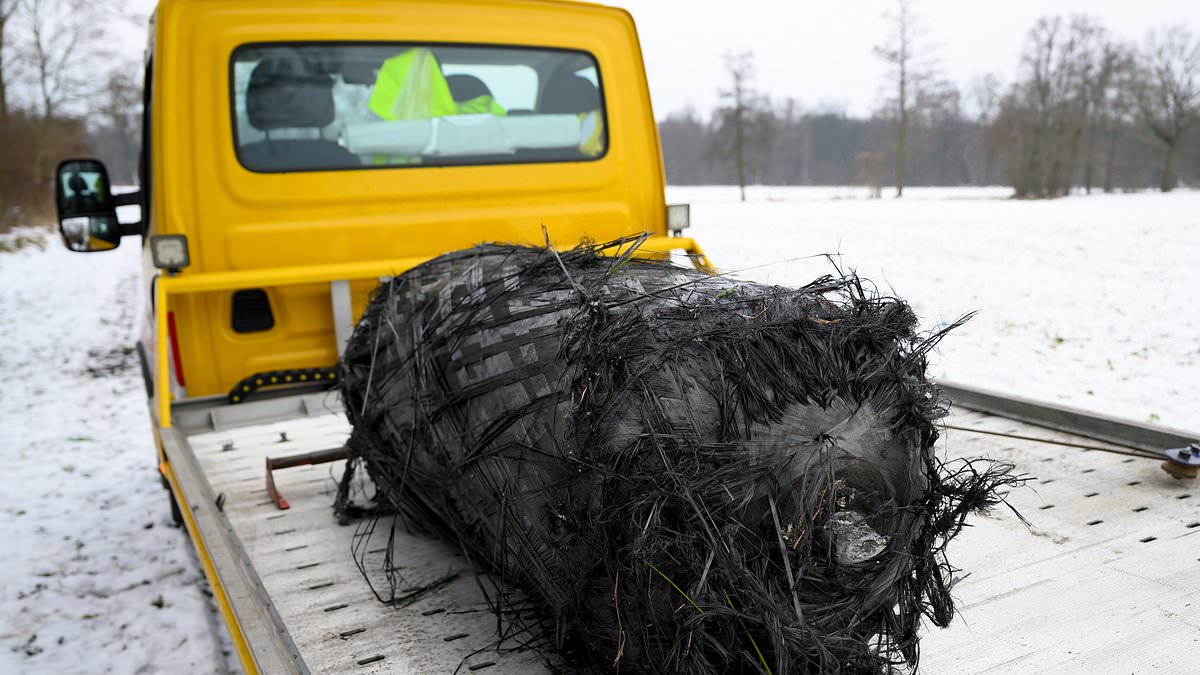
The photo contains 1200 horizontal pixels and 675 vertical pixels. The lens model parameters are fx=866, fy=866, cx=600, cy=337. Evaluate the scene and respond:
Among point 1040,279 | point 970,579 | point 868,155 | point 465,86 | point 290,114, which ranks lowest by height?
point 1040,279

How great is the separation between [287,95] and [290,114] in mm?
82

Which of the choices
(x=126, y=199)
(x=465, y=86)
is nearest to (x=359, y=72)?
(x=465, y=86)

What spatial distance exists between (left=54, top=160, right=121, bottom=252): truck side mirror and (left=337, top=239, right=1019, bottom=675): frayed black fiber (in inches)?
115

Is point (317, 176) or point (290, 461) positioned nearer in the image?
point (290, 461)

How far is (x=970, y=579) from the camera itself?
2168 mm

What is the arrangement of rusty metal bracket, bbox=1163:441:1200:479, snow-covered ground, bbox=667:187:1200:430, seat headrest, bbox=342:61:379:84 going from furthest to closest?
snow-covered ground, bbox=667:187:1200:430 → seat headrest, bbox=342:61:379:84 → rusty metal bracket, bbox=1163:441:1200:479

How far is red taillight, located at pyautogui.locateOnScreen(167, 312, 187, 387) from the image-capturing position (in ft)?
11.5

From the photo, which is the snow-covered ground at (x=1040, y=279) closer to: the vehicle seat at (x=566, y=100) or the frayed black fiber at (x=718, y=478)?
the frayed black fiber at (x=718, y=478)

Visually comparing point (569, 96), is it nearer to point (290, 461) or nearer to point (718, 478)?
point (290, 461)

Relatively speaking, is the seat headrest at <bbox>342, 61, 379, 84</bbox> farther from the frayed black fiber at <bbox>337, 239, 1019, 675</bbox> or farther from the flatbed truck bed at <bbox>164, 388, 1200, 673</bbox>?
the frayed black fiber at <bbox>337, 239, 1019, 675</bbox>

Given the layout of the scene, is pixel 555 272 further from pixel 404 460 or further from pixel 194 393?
pixel 194 393

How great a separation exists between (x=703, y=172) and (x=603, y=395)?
7012 centimetres

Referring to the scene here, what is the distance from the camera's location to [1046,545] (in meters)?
2.31

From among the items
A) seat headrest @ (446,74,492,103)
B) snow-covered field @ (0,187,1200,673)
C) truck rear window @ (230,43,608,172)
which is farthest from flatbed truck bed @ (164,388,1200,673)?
seat headrest @ (446,74,492,103)
